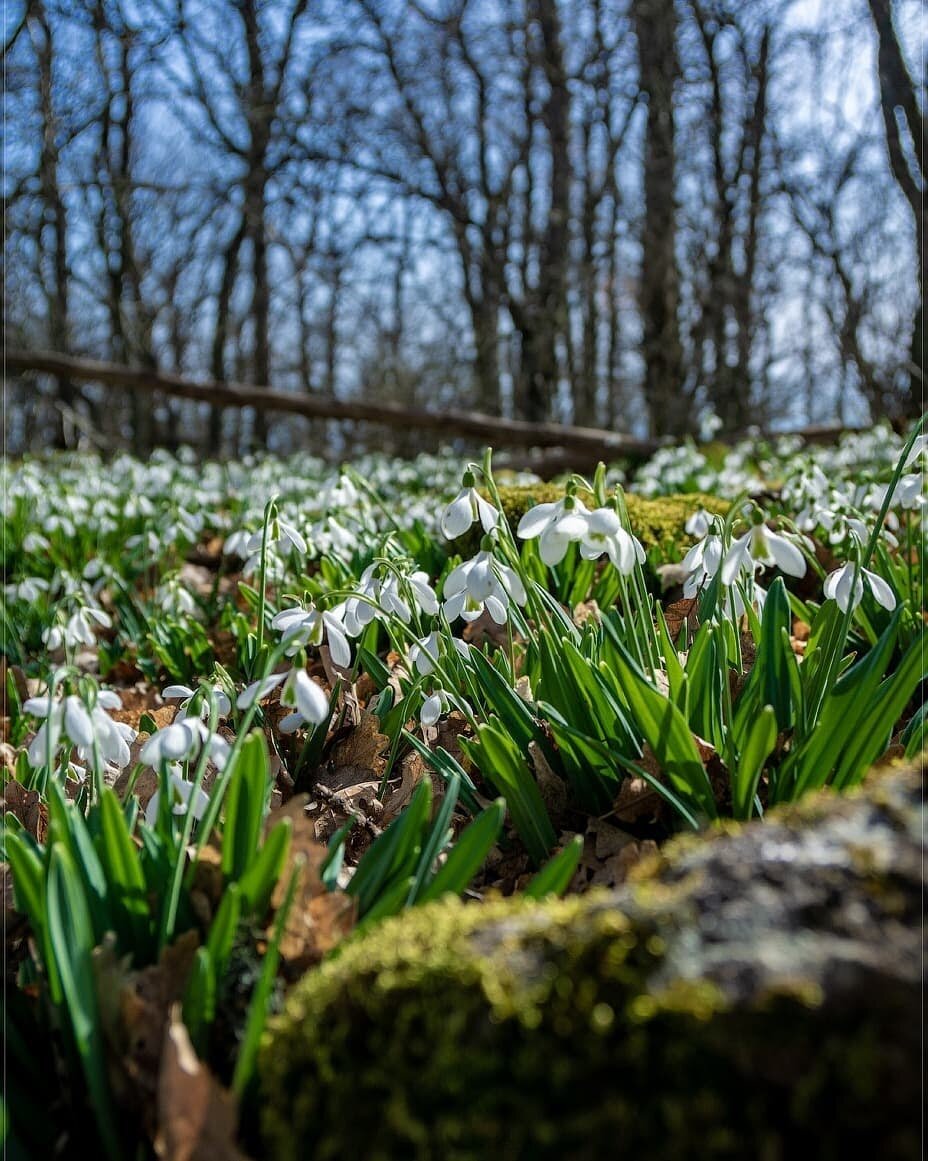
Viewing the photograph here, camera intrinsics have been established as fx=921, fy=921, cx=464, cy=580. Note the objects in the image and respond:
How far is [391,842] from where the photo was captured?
1.30 metres

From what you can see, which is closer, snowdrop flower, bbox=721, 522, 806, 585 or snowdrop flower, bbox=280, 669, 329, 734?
snowdrop flower, bbox=280, 669, 329, 734

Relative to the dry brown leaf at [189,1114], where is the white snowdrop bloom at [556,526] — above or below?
above

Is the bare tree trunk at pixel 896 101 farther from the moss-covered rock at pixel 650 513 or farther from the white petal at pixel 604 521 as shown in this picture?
the white petal at pixel 604 521

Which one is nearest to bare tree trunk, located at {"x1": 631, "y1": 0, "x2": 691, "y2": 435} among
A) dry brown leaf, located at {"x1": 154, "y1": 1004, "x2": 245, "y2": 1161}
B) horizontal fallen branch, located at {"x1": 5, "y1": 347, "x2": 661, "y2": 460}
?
horizontal fallen branch, located at {"x1": 5, "y1": 347, "x2": 661, "y2": 460}

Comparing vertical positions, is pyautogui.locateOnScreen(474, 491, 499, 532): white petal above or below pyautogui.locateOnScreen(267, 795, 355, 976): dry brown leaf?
above

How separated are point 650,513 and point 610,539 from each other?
221 cm

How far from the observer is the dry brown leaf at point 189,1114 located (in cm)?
88

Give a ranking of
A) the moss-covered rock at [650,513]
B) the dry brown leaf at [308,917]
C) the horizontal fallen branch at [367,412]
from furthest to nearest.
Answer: the horizontal fallen branch at [367,412]
the moss-covered rock at [650,513]
the dry brown leaf at [308,917]

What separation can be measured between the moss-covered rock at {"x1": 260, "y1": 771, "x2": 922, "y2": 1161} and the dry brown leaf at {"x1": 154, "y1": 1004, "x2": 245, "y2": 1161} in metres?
0.05

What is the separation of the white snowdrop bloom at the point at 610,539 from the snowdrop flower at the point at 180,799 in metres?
0.72

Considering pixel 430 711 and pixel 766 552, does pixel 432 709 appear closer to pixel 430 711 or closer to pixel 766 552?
pixel 430 711

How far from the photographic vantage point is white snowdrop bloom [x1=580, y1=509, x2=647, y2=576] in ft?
4.80

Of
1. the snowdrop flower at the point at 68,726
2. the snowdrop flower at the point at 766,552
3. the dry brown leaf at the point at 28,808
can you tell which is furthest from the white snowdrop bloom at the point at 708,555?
the dry brown leaf at the point at 28,808

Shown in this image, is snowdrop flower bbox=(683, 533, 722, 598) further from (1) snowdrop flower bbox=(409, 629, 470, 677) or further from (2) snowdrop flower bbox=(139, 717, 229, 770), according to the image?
(2) snowdrop flower bbox=(139, 717, 229, 770)
